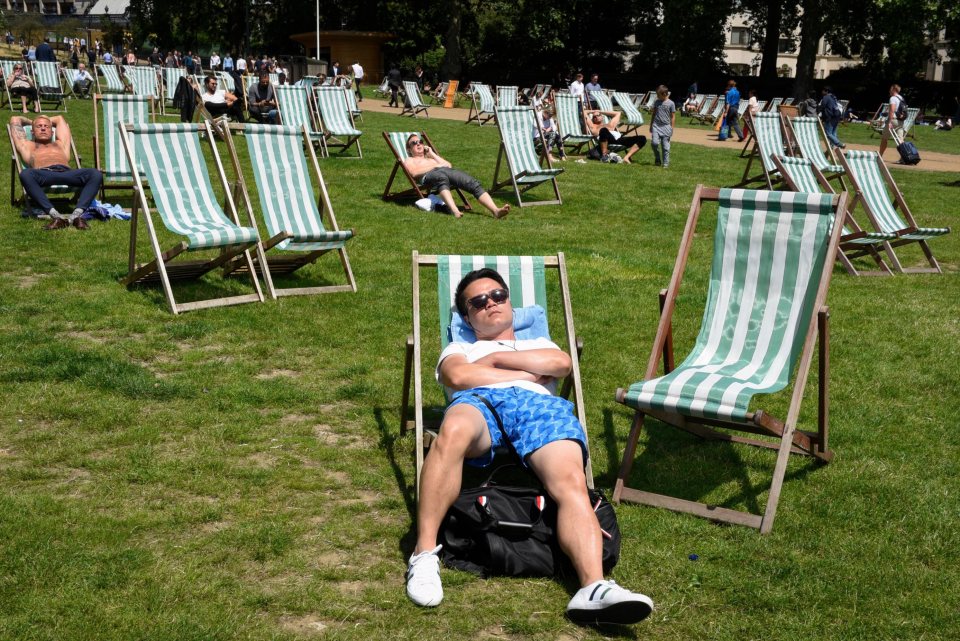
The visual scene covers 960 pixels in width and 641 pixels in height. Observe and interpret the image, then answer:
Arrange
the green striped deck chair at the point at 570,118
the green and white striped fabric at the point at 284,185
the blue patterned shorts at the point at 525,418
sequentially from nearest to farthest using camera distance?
the blue patterned shorts at the point at 525,418, the green and white striped fabric at the point at 284,185, the green striped deck chair at the point at 570,118

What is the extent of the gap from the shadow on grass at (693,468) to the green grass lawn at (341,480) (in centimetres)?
2

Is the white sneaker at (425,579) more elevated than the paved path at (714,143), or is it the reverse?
the white sneaker at (425,579)

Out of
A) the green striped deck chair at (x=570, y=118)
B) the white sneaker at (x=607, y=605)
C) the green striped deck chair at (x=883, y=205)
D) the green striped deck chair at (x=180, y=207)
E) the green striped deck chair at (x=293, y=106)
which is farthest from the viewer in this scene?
the green striped deck chair at (x=570, y=118)

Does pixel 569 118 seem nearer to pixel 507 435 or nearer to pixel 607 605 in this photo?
pixel 507 435

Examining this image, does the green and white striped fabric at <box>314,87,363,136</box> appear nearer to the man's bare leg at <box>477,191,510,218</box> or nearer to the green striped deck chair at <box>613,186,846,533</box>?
the man's bare leg at <box>477,191,510,218</box>

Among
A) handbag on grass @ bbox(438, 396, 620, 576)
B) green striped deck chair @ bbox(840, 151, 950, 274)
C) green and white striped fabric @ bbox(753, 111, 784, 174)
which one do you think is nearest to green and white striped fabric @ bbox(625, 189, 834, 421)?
handbag on grass @ bbox(438, 396, 620, 576)

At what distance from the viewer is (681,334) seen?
6.36 meters

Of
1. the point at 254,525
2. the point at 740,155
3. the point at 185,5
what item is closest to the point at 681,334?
the point at 254,525

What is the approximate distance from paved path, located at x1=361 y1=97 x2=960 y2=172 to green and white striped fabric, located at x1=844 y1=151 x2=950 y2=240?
333 inches

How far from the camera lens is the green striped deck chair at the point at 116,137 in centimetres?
941

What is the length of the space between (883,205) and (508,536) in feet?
22.5

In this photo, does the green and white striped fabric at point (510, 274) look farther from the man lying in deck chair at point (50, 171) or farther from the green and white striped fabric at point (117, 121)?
the green and white striped fabric at point (117, 121)

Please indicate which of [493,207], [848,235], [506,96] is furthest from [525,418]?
[506,96]

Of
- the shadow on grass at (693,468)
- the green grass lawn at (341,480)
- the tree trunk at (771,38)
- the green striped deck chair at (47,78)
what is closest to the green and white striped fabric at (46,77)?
the green striped deck chair at (47,78)
